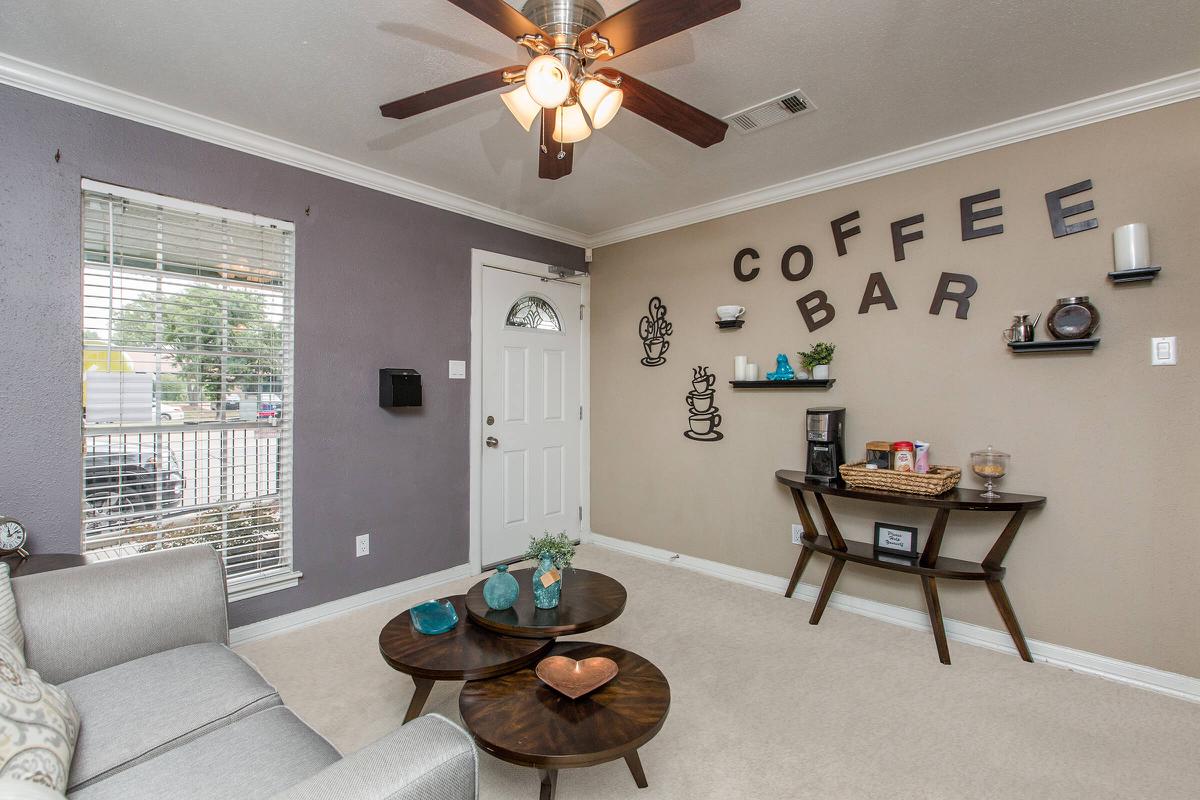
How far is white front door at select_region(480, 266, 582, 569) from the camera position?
383cm

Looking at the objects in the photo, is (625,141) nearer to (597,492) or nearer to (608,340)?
(608,340)

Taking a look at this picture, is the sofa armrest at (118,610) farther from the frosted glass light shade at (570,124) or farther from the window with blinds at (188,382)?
the frosted glass light shade at (570,124)

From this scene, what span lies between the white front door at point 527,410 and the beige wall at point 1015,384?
1.03 metres

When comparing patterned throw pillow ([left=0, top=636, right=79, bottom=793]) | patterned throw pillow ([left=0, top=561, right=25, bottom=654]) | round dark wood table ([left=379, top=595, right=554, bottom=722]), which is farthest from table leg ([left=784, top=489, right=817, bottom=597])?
patterned throw pillow ([left=0, top=561, right=25, bottom=654])

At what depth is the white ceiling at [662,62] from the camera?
1863 millimetres

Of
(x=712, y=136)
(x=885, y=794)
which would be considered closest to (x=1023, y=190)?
(x=712, y=136)

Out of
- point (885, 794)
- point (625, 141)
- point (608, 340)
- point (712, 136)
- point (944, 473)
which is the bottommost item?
point (885, 794)

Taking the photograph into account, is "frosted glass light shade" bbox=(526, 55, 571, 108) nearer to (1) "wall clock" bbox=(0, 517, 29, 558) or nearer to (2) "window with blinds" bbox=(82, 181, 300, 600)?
(2) "window with blinds" bbox=(82, 181, 300, 600)

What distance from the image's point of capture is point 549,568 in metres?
2.15

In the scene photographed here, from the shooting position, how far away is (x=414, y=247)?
3.39m

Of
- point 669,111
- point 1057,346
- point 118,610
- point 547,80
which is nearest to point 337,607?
point 118,610

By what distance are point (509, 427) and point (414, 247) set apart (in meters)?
1.40

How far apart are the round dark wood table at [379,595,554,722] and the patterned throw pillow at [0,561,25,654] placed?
0.92 metres

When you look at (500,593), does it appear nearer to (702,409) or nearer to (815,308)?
(702,409)
